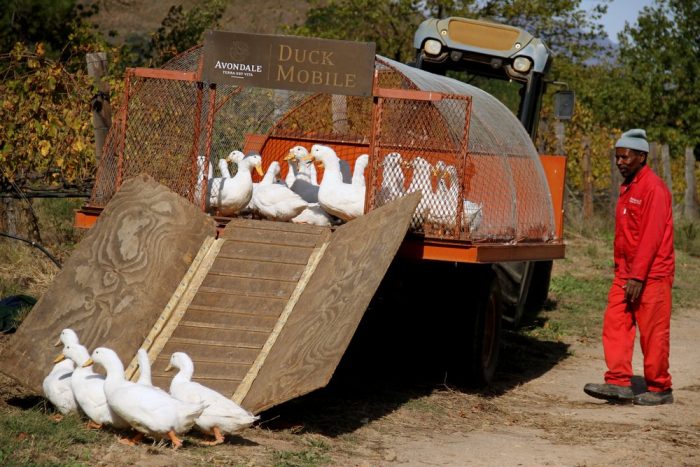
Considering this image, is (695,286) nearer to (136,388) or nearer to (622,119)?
(136,388)

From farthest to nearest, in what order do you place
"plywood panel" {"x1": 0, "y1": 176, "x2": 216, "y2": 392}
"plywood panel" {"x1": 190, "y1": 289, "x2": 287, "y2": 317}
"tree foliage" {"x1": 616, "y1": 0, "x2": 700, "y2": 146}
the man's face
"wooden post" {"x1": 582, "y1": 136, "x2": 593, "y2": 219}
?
"tree foliage" {"x1": 616, "y1": 0, "x2": 700, "y2": 146} → "wooden post" {"x1": 582, "y1": 136, "x2": 593, "y2": 219} → the man's face → "plywood panel" {"x1": 190, "y1": 289, "x2": 287, "y2": 317} → "plywood panel" {"x1": 0, "y1": 176, "x2": 216, "y2": 392}

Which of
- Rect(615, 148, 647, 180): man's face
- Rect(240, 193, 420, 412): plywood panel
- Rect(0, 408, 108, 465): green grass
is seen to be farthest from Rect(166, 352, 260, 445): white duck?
Rect(615, 148, 647, 180): man's face

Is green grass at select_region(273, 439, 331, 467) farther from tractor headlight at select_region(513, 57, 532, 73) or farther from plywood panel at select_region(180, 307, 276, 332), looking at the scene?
tractor headlight at select_region(513, 57, 532, 73)

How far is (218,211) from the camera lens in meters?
8.11

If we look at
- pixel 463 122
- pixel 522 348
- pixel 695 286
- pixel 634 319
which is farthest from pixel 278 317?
pixel 695 286

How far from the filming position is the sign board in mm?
7590

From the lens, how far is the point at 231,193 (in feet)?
26.3

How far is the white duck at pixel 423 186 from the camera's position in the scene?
298 inches

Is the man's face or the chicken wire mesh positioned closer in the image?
the chicken wire mesh

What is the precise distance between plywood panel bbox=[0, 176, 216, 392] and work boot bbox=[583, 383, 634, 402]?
2958mm

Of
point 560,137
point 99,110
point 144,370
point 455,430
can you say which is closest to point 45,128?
point 99,110

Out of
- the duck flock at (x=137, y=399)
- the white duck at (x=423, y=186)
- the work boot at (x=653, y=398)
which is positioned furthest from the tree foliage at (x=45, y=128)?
the work boot at (x=653, y=398)

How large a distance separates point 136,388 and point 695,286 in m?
11.6

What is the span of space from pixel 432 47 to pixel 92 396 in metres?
6.56
